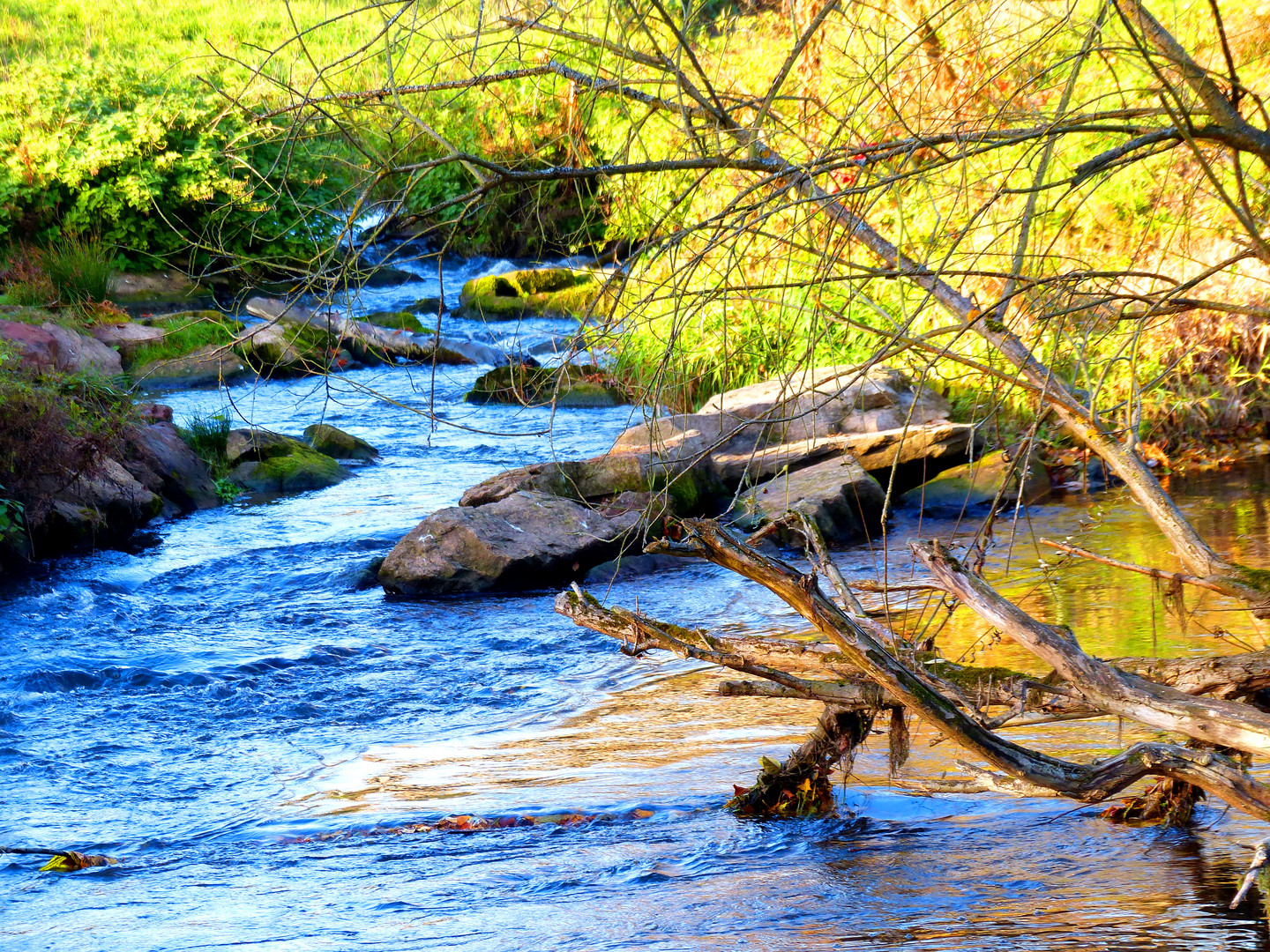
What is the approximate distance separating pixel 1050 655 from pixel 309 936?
2.05 meters

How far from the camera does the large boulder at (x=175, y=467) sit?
9914 mm

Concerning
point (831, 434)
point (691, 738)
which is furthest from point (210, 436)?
point (691, 738)

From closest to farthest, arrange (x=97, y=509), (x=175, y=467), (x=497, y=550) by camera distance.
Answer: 1. (x=497, y=550)
2. (x=97, y=509)
3. (x=175, y=467)

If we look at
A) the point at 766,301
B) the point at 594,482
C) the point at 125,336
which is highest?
the point at 125,336

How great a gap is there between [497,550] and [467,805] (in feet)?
10.9

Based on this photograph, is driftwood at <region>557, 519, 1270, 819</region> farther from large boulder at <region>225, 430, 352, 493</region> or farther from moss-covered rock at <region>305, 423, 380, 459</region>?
moss-covered rock at <region>305, 423, 380, 459</region>

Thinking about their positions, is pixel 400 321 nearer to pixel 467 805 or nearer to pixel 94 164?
pixel 94 164

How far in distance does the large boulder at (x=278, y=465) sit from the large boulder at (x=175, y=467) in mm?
331

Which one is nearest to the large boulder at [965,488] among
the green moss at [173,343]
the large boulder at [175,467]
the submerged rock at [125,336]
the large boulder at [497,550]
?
the large boulder at [497,550]

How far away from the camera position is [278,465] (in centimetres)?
1057

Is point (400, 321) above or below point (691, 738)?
above

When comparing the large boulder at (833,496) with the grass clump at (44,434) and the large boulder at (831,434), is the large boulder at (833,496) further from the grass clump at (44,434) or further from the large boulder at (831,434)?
the grass clump at (44,434)

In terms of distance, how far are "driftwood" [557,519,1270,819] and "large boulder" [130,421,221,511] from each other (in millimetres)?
7362

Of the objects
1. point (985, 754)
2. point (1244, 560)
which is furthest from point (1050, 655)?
point (1244, 560)
